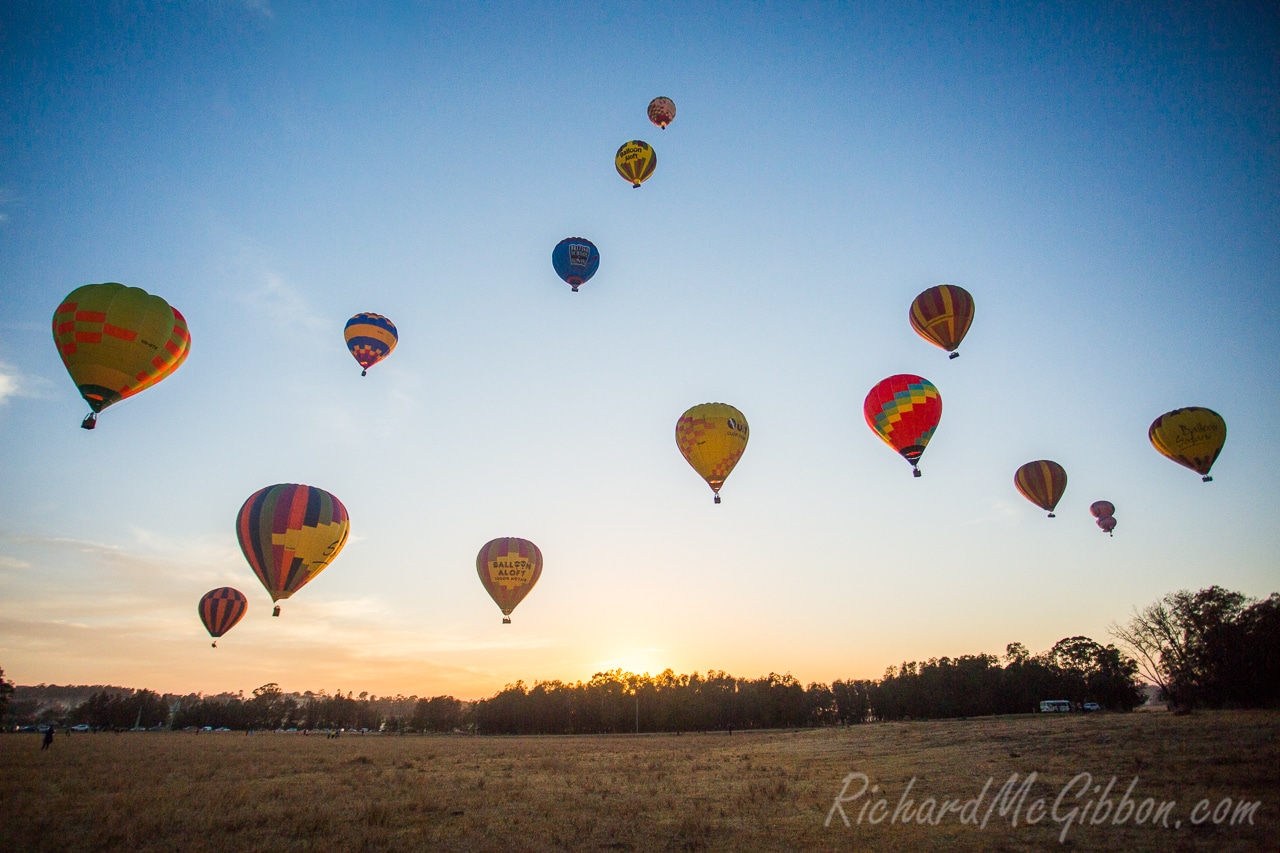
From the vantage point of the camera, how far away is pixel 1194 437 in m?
25.5

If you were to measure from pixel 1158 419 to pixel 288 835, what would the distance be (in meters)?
35.5

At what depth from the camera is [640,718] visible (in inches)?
3716

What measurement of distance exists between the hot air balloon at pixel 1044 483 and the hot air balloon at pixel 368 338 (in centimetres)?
3228

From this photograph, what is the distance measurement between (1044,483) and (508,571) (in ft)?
89.0

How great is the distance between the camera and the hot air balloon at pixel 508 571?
95.0 ft

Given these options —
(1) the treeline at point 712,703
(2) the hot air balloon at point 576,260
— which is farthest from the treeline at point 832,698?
(2) the hot air balloon at point 576,260

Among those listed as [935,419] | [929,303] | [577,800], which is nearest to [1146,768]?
[935,419]

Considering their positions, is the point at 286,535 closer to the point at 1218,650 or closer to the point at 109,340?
the point at 109,340

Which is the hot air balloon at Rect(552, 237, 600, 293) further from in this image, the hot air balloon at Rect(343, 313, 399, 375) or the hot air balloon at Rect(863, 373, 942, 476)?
the hot air balloon at Rect(863, 373, 942, 476)

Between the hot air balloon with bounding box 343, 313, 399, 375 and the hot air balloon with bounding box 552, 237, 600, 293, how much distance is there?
8842 millimetres

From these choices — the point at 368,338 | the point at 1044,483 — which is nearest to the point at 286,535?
the point at 368,338

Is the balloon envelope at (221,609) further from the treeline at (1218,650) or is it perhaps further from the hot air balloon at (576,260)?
the treeline at (1218,650)

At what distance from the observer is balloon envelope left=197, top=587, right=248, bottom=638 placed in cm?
3600

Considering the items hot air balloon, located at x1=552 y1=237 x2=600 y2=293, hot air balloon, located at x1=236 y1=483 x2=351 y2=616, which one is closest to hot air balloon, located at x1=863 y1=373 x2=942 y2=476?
hot air balloon, located at x1=552 y1=237 x2=600 y2=293
